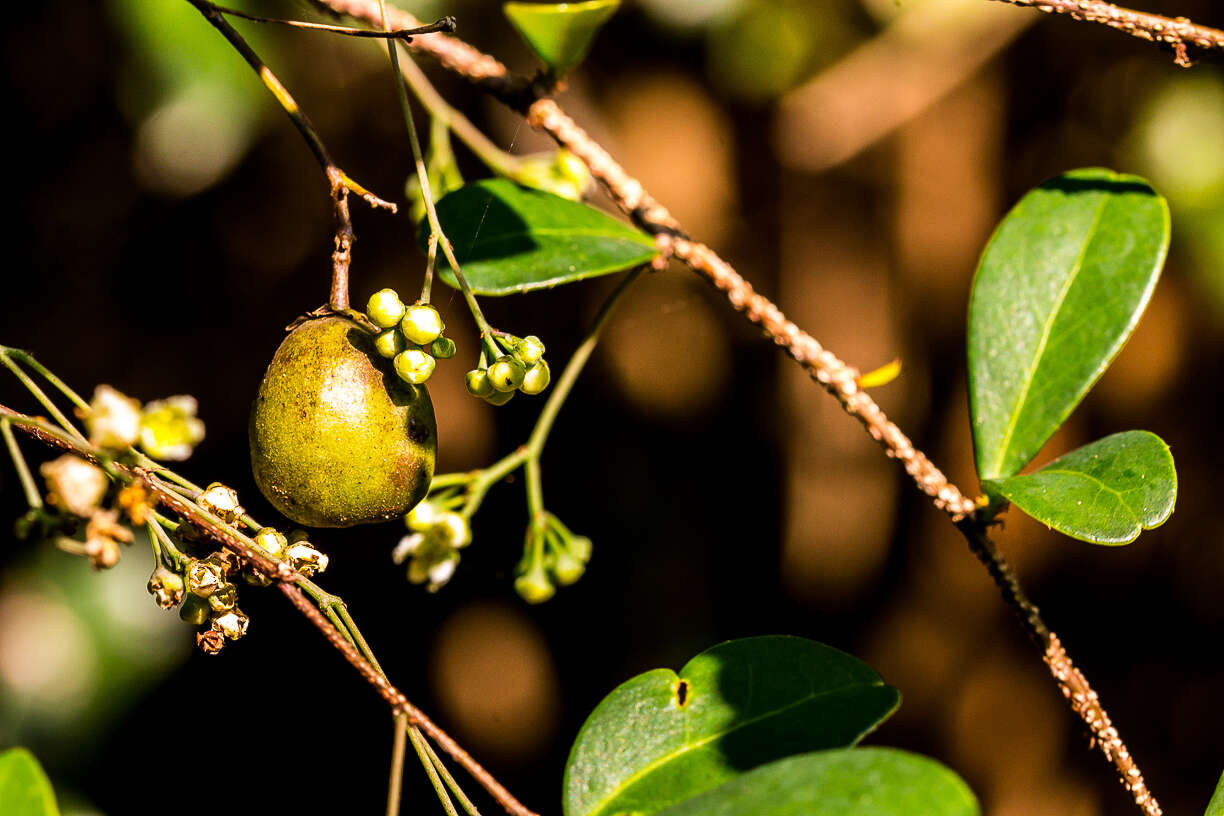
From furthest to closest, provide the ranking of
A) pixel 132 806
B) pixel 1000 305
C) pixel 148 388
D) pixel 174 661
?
pixel 148 388 < pixel 132 806 < pixel 174 661 < pixel 1000 305

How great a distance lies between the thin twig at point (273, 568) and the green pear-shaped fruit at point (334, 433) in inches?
3.3

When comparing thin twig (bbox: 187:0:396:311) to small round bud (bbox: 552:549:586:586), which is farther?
small round bud (bbox: 552:549:586:586)

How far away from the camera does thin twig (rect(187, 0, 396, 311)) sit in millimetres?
933

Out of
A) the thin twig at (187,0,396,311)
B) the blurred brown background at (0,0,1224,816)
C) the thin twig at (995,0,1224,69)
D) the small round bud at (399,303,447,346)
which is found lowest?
the blurred brown background at (0,0,1224,816)

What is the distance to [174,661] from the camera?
6.84 feet

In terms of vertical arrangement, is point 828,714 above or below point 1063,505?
below

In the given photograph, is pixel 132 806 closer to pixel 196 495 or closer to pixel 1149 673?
pixel 196 495

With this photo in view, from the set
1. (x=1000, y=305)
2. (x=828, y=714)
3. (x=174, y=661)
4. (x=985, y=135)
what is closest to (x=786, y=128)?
(x=985, y=135)

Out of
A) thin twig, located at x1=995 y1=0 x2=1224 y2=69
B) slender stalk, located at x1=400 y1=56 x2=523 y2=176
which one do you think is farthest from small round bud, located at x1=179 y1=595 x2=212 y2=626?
thin twig, located at x1=995 y1=0 x2=1224 y2=69

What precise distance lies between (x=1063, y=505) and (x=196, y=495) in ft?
2.74

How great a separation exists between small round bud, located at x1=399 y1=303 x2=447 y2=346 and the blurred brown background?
167 cm

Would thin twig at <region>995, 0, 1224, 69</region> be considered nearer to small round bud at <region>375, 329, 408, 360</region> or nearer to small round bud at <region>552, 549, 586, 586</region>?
small round bud at <region>375, 329, 408, 360</region>

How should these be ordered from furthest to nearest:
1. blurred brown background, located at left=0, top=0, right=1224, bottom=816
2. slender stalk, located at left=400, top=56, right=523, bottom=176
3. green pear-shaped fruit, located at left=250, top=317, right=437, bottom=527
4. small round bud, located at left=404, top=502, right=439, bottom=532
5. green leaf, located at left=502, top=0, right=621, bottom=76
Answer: blurred brown background, located at left=0, top=0, right=1224, bottom=816, slender stalk, located at left=400, top=56, right=523, bottom=176, small round bud, located at left=404, top=502, right=439, bottom=532, green leaf, located at left=502, top=0, right=621, bottom=76, green pear-shaped fruit, located at left=250, top=317, right=437, bottom=527

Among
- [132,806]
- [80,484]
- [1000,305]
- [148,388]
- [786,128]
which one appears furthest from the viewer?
[786,128]
